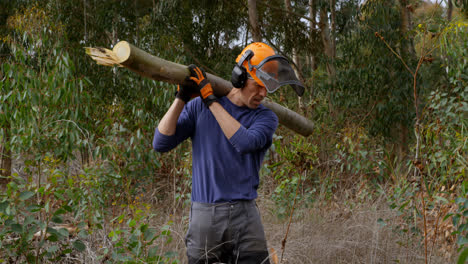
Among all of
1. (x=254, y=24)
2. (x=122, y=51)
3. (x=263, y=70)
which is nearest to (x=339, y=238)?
(x=263, y=70)

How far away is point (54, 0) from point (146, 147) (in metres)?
3.30

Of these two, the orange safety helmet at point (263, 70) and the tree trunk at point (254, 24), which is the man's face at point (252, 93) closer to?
the orange safety helmet at point (263, 70)

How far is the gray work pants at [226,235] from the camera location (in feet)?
7.72

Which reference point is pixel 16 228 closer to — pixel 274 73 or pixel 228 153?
pixel 228 153

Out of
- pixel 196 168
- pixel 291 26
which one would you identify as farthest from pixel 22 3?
pixel 196 168

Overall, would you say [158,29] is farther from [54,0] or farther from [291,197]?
[291,197]

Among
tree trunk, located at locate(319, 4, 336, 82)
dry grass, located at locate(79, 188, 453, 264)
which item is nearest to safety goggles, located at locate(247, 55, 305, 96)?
dry grass, located at locate(79, 188, 453, 264)

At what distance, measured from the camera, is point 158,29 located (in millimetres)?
7289

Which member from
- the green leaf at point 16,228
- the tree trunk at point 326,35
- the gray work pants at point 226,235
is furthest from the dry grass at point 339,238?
the tree trunk at point 326,35

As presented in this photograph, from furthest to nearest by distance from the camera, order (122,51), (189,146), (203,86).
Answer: (189,146)
(203,86)
(122,51)

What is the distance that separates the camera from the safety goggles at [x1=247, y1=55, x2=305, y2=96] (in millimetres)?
2363

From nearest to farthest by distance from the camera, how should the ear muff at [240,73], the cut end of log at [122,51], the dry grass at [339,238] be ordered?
the cut end of log at [122,51] < the ear muff at [240,73] < the dry grass at [339,238]

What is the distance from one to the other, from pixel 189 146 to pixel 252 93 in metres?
3.74

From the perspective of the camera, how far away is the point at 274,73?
241cm
